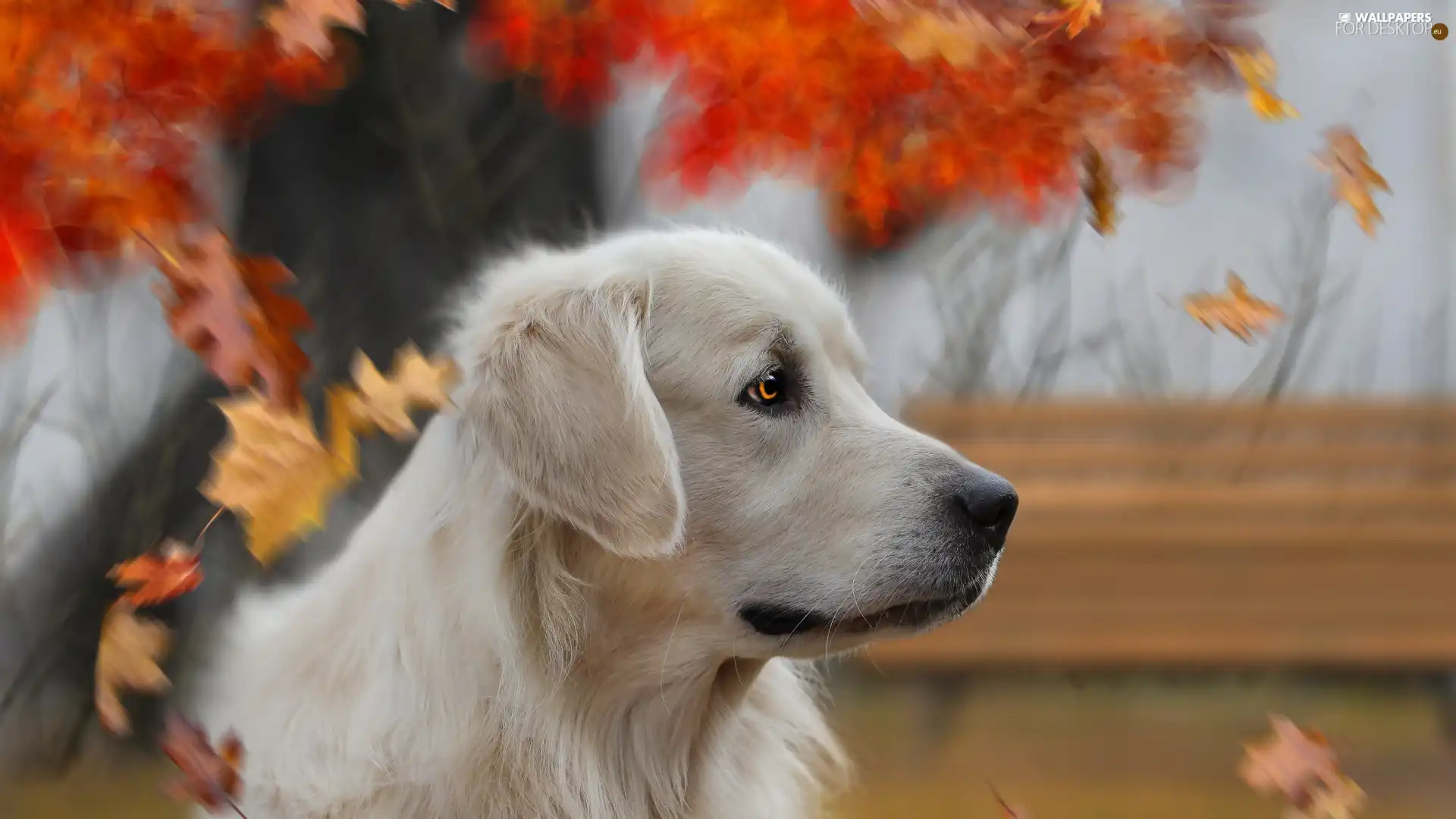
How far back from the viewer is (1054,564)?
5266 millimetres

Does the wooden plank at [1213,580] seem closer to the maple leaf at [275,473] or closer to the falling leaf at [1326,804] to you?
the falling leaf at [1326,804]

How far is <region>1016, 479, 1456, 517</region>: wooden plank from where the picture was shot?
5.39 m

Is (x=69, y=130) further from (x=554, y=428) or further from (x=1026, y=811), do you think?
(x=1026, y=811)

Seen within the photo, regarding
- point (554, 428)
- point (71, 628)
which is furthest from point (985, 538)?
point (71, 628)

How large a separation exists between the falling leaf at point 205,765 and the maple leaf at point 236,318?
578 mm

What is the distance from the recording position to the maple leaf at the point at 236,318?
6.32ft

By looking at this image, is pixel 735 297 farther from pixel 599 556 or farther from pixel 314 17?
pixel 314 17

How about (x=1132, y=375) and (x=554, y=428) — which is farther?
(x=1132, y=375)

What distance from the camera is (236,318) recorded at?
196cm

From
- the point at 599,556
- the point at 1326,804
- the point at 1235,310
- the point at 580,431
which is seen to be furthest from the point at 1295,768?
the point at 580,431

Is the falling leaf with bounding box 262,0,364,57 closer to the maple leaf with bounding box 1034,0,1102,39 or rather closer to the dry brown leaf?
the maple leaf with bounding box 1034,0,1102,39

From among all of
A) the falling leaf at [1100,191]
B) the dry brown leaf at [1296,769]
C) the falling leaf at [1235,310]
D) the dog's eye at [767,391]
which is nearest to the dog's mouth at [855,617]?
the dog's eye at [767,391]

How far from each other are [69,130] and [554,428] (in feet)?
4.96

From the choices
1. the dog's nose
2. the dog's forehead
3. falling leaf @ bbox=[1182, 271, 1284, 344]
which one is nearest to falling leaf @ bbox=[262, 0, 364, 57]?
the dog's forehead
